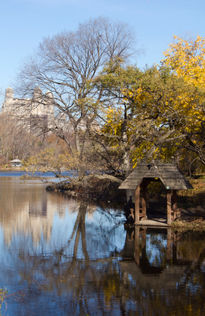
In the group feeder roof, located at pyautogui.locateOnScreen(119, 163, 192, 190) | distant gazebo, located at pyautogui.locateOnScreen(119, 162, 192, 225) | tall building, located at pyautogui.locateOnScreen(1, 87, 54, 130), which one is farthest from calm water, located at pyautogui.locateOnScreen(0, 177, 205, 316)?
tall building, located at pyautogui.locateOnScreen(1, 87, 54, 130)

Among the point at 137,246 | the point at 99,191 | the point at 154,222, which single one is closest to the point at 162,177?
the point at 154,222

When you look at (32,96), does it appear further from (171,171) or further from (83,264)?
(83,264)

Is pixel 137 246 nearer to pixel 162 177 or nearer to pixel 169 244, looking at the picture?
pixel 169 244

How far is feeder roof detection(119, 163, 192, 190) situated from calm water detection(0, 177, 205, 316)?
2.07 m

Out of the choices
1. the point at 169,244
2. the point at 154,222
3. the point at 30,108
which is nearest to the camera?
the point at 169,244

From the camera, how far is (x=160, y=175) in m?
19.1

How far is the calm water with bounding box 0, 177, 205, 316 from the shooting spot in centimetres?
977

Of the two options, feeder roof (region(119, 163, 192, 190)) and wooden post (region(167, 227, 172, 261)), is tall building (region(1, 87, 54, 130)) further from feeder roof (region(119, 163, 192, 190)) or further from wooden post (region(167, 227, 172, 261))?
wooden post (region(167, 227, 172, 261))

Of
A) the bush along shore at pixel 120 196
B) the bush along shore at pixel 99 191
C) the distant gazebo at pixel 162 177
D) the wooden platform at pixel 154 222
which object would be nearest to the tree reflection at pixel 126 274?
the wooden platform at pixel 154 222

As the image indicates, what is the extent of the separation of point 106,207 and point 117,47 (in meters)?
16.8

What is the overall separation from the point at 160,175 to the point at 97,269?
7290 mm

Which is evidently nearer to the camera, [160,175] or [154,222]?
[160,175]

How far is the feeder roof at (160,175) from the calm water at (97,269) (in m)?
2.07

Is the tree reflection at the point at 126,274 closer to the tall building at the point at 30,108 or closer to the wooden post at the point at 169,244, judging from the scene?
the wooden post at the point at 169,244
